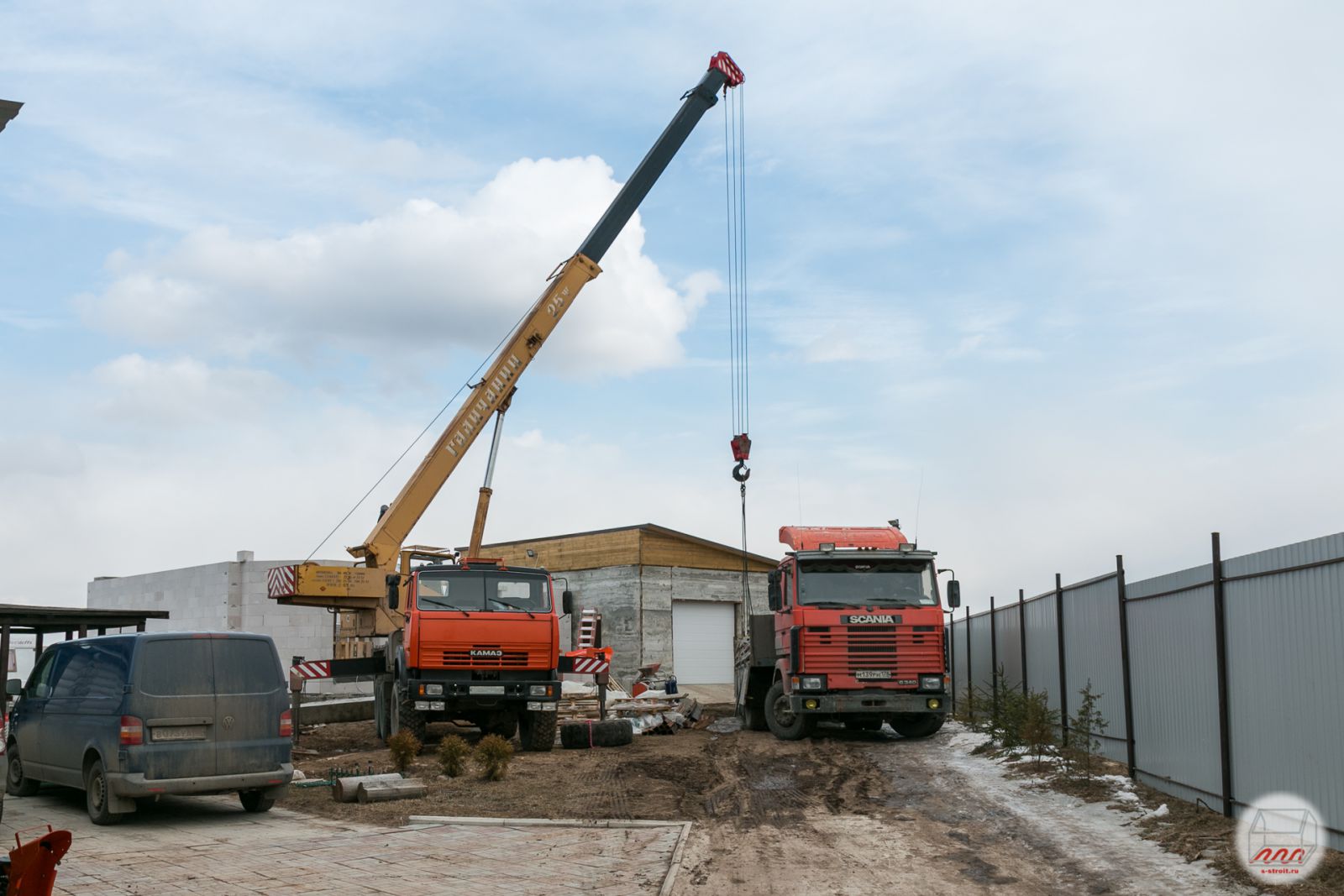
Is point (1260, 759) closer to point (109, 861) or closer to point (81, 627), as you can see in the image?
point (109, 861)

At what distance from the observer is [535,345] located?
2270 centimetres

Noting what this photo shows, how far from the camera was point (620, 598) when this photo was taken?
34000mm

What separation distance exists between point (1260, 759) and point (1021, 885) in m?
2.23

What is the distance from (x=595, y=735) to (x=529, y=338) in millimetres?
7492

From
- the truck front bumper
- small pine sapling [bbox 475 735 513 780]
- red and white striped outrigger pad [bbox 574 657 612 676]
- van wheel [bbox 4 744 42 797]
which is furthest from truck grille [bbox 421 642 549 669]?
van wheel [bbox 4 744 42 797]

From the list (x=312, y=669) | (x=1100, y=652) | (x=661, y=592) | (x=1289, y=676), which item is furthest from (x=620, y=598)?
(x=1289, y=676)

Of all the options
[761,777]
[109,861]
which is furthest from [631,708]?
[109,861]

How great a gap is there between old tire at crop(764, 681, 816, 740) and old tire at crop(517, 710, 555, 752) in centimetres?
363

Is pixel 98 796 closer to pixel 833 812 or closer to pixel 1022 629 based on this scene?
pixel 833 812

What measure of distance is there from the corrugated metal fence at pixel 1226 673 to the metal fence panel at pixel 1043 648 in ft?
3.64

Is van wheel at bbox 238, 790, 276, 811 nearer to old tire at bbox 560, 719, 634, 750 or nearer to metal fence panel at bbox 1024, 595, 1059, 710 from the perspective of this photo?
old tire at bbox 560, 719, 634, 750

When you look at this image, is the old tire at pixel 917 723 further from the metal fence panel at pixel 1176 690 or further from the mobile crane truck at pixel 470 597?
the metal fence panel at pixel 1176 690

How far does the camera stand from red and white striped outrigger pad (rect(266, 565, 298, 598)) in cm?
2056

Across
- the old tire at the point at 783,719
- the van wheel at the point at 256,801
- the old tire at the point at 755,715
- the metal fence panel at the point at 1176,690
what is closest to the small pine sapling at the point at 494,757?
the van wheel at the point at 256,801
